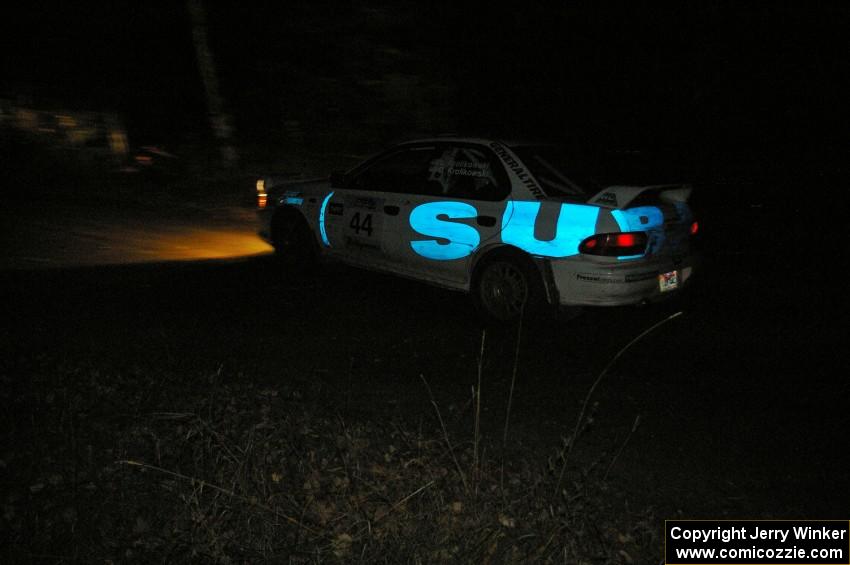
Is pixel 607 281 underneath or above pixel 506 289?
above

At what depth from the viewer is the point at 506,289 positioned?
690 centimetres

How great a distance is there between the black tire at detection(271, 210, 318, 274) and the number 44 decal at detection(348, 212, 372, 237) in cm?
68

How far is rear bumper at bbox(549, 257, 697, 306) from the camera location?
6.33 metres

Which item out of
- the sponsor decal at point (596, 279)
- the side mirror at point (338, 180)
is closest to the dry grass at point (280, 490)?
the sponsor decal at point (596, 279)

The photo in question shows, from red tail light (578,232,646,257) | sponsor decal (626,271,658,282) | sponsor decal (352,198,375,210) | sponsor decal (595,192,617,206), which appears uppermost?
sponsor decal (595,192,617,206)

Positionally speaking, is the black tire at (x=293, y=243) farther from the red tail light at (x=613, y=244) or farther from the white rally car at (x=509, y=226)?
the red tail light at (x=613, y=244)

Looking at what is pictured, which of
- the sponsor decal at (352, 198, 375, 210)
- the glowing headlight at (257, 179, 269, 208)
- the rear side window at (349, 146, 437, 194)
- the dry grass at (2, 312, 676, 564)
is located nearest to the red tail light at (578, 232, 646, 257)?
the rear side window at (349, 146, 437, 194)

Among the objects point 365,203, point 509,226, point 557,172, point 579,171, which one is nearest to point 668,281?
point 579,171

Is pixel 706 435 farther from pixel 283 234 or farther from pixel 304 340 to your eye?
pixel 283 234

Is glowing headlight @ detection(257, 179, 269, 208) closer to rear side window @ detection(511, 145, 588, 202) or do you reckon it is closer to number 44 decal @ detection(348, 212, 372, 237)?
number 44 decal @ detection(348, 212, 372, 237)

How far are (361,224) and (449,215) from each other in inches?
45.6

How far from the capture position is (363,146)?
16.0 meters

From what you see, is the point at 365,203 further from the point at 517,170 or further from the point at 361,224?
the point at 517,170

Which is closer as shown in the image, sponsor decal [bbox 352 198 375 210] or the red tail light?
the red tail light
